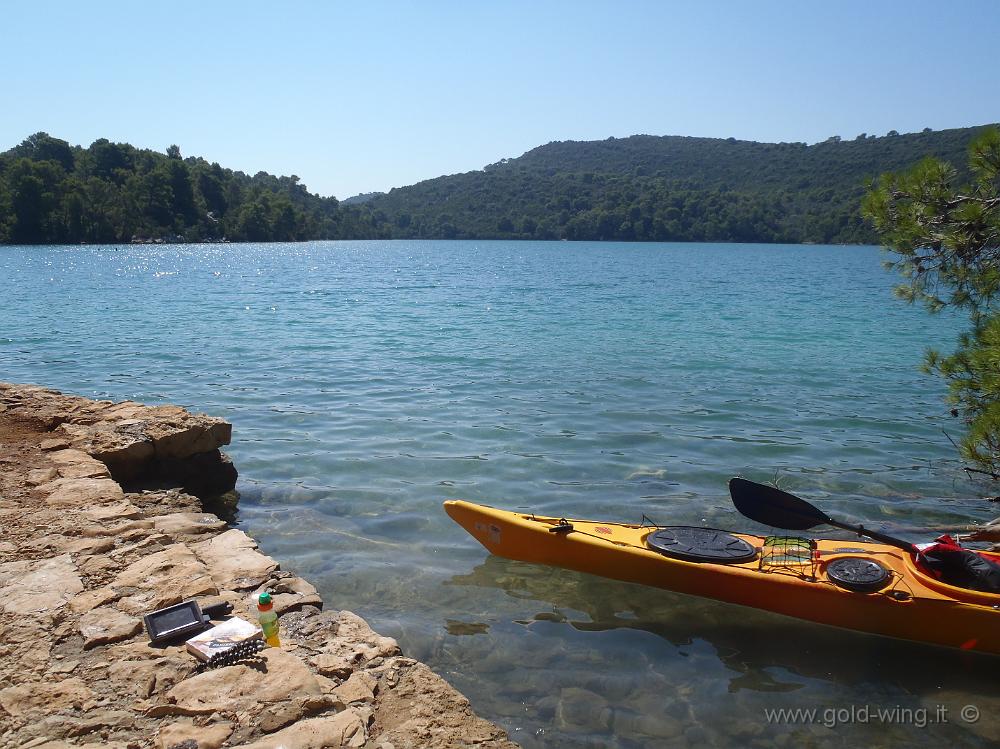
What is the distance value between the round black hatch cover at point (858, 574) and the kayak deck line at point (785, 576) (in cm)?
1

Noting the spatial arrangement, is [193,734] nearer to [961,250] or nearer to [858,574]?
[858,574]

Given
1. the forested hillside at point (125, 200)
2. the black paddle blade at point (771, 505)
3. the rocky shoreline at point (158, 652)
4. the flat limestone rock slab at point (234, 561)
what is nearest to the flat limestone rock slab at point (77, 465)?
the rocky shoreline at point (158, 652)

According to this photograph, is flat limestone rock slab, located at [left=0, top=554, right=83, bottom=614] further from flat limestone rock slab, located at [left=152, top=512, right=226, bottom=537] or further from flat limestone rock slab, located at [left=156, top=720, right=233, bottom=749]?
flat limestone rock slab, located at [left=156, top=720, right=233, bottom=749]

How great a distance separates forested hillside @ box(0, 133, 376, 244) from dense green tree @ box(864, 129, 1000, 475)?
286 ft

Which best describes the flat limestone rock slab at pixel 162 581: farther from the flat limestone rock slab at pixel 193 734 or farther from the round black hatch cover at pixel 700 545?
the round black hatch cover at pixel 700 545

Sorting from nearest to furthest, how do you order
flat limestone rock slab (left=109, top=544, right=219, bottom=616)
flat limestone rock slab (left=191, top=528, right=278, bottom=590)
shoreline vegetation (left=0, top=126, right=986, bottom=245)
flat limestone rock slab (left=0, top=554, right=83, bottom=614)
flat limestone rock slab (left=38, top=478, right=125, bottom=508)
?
1. flat limestone rock slab (left=0, top=554, right=83, bottom=614)
2. flat limestone rock slab (left=109, top=544, right=219, bottom=616)
3. flat limestone rock slab (left=191, top=528, right=278, bottom=590)
4. flat limestone rock slab (left=38, top=478, right=125, bottom=508)
5. shoreline vegetation (left=0, top=126, right=986, bottom=245)

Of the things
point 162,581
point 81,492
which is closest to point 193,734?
point 162,581

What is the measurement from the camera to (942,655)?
16.2 ft

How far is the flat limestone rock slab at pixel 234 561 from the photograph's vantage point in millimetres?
4449

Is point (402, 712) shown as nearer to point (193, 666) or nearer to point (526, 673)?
point (193, 666)

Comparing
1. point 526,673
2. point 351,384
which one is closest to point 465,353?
point 351,384

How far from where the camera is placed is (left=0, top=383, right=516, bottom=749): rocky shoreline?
118 inches

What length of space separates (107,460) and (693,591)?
497 centimetres

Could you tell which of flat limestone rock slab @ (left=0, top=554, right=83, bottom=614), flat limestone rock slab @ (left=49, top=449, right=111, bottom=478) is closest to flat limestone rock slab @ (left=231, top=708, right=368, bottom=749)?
flat limestone rock slab @ (left=0, top=554, right=83, bottom=614)
